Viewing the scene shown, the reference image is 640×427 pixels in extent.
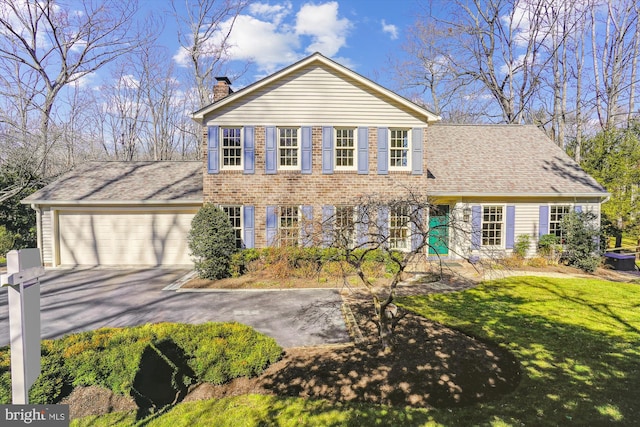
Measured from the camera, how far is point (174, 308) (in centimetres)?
894

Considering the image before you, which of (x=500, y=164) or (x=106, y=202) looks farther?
(x=500, y=164)

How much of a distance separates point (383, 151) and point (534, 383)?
992 cm

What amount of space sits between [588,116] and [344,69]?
21.9 meters

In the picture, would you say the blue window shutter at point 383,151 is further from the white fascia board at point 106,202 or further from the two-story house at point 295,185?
the white fascia board at point 106,202

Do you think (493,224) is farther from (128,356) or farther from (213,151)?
(128,356)

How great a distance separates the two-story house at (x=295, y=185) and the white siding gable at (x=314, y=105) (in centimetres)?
4

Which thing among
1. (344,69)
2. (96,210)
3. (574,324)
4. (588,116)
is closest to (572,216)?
(574,324)

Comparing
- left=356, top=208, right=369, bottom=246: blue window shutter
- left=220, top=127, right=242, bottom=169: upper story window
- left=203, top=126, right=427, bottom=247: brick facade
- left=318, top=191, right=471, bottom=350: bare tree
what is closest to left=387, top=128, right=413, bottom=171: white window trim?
left=203, top=126, right=427, bottom=247: brick facade

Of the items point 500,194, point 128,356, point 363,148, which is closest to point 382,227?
point 128,356

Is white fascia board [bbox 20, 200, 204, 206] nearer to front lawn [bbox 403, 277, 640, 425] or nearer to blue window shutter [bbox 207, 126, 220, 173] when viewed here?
blue window shutter [bbox 207, 126, 220, 173]

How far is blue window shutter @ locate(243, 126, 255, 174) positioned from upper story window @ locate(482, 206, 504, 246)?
10430mm

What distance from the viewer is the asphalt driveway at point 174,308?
739 cm

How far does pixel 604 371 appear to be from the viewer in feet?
17.3

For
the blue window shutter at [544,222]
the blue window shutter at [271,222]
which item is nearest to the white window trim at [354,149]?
the blue window shutter at [271,222]
